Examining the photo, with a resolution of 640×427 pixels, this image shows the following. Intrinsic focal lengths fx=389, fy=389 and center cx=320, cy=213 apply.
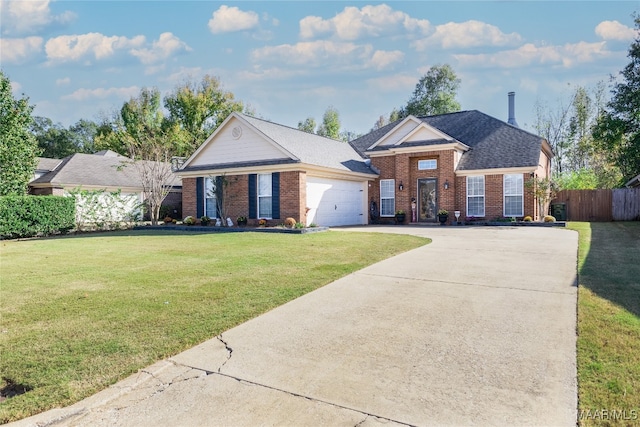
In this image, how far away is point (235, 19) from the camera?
48.0 ft

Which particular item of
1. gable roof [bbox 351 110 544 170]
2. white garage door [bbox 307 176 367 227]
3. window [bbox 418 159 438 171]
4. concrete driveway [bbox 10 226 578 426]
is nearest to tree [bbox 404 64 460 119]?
gable roof [bbox 351 110 544 170]

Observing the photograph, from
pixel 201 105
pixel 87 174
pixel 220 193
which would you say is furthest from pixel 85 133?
pixel 220 193

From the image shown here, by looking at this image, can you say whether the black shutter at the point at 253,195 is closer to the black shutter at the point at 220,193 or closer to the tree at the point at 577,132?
the black shutter at the point at 220,193

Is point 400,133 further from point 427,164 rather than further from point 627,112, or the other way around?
point 627,112

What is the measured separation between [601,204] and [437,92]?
71.1 ft

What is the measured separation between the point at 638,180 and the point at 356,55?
1729cm

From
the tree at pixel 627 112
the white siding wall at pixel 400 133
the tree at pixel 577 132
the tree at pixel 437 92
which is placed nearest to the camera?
the tree at pixel 627 112

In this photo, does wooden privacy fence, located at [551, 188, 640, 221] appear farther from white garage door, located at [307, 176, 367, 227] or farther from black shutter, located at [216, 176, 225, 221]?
black shutter, located at [216, 176, 225, 221]

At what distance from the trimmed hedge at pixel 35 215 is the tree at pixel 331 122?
33931mm

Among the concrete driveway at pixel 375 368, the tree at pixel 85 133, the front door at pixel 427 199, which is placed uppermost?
the tree at pixel 85 133

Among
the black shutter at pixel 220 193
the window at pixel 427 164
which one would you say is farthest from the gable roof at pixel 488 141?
the black shutter at pixel 220 193

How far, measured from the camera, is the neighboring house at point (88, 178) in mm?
23422

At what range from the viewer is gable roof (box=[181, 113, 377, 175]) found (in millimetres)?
17727

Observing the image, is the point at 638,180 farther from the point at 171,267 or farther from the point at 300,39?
the point at 171,267
